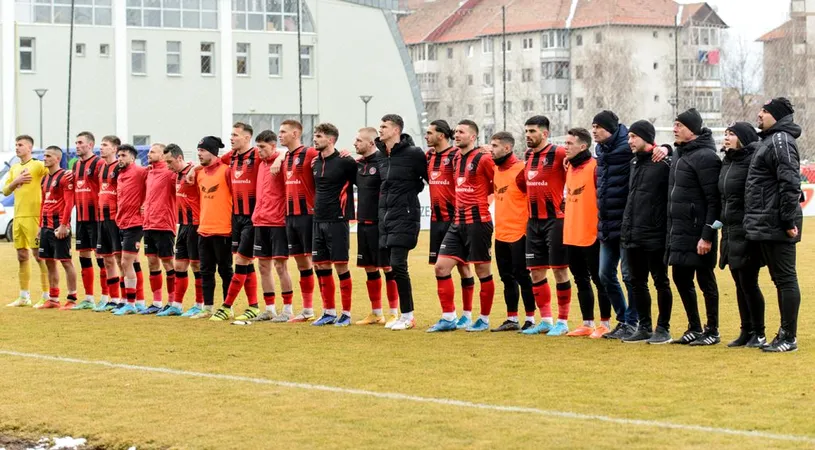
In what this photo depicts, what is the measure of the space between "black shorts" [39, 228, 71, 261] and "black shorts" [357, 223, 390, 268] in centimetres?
472

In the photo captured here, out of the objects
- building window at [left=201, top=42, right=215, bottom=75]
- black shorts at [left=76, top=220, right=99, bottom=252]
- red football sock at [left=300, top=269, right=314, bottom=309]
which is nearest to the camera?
red football sock at [left=300, top=269, right=314, bottom=309]

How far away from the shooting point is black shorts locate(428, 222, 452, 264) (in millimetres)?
14719

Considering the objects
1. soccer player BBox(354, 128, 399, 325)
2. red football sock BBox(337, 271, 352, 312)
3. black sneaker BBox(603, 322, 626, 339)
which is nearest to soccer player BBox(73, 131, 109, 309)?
red football sock BBox(337, 271, 352, 312)

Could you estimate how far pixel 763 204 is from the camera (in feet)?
38.9

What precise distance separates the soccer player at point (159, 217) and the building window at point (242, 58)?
5349 cm

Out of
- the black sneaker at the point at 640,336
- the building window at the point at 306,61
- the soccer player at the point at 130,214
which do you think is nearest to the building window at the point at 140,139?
the building window at the point at 306,61

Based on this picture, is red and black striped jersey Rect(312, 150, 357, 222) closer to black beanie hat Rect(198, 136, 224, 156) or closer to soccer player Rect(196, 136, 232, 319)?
soccer player Rect(196, 136, 232, 319)

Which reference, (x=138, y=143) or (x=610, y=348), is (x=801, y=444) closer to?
(x=610, y=348)

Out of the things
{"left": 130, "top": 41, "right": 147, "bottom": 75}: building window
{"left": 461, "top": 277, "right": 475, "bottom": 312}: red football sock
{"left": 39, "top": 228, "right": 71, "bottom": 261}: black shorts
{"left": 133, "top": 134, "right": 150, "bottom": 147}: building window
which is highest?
{"left": 130, "top": 41, "right": 147, "bottom": 75}: building window

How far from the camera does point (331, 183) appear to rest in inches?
605

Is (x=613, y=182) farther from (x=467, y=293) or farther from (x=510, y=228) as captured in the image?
(x=467, y=293)

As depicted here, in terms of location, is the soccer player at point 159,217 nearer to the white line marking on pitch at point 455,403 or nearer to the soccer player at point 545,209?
the white line marking on pitch at point 455,403

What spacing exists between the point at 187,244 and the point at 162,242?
1.64 ft

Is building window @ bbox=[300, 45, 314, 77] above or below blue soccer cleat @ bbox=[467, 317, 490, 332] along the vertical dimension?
above
